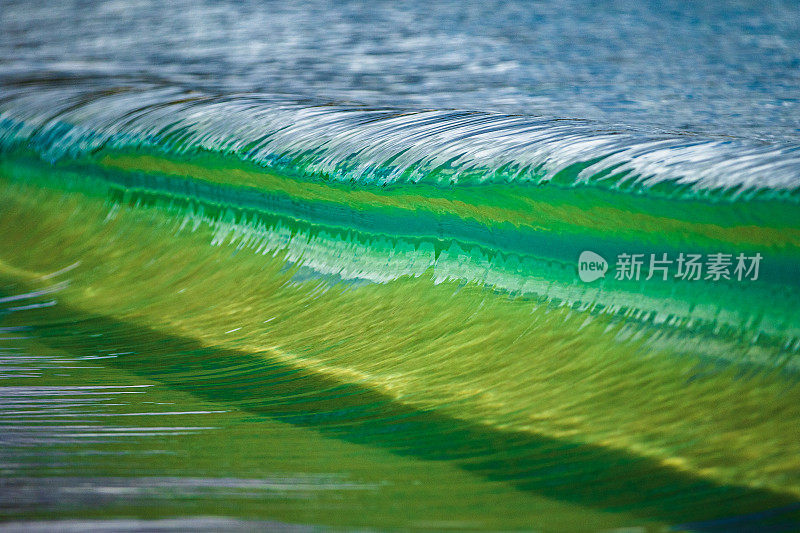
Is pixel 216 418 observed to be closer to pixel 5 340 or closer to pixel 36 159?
pixel 5 340

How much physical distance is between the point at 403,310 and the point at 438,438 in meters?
0.25

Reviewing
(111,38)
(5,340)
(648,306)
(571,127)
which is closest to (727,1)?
(111,38)

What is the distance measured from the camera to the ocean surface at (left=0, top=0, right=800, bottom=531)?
553 mm

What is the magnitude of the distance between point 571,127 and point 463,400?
1.22 ft

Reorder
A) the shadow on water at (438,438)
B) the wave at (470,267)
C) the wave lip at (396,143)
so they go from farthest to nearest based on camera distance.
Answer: the wave lip at (396,143), the wave at (470,267), the shadow on water at (438,438)

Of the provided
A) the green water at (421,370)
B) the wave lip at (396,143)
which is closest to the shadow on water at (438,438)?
the green water at (421,370)

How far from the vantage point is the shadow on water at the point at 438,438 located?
1.71 feet

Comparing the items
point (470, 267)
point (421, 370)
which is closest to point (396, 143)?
point (470, 267)

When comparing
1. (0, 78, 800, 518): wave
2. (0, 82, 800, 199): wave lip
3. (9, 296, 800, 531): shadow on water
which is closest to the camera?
(9, 296, 800, 531): shadow on water

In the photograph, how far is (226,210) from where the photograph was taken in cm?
118

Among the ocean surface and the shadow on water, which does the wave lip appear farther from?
A: the shadow on water

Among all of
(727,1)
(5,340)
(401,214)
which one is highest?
(727,1)

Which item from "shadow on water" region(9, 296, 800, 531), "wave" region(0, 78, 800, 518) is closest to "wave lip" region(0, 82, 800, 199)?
"wave" region(0, 78, 800, 518)

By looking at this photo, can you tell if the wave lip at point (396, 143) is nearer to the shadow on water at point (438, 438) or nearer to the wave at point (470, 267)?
the wave at point (470, 267)
